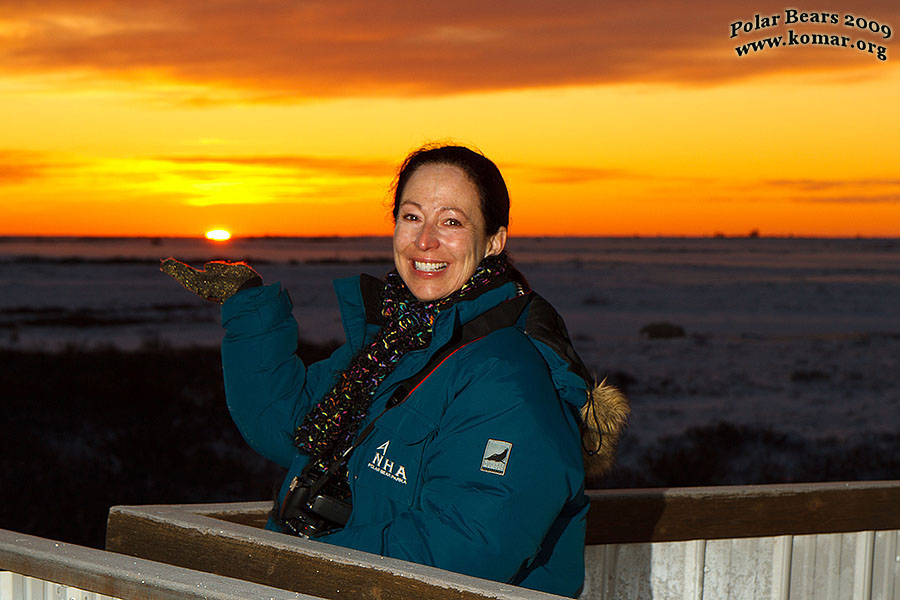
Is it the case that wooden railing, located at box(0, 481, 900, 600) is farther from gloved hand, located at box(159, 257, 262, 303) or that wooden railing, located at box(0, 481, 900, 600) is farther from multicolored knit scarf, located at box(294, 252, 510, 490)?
gloved hand, located at box(159, 257, 262, 303)

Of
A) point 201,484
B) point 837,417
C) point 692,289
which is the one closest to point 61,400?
point 201,484

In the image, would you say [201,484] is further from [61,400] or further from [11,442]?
[61,400]

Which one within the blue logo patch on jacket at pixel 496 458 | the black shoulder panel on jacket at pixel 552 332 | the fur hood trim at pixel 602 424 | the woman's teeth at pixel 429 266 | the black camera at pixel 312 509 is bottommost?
the black camera at pixel 312 509

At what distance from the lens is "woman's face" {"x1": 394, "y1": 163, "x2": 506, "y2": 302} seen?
2586 mm

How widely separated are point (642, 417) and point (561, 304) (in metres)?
24.5

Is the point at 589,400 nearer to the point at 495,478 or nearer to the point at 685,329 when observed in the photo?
the point at 495,478

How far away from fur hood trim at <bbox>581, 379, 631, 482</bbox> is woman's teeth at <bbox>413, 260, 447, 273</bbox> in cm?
50

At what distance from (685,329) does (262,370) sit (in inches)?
1150

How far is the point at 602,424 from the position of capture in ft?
7.82

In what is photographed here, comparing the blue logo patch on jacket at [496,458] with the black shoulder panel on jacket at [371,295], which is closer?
the blue logo patch on jacket at [496,458]

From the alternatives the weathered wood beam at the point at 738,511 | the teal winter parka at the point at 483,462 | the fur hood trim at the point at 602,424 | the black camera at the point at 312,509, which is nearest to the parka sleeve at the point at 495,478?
the teal winter parka at the point at 483,462

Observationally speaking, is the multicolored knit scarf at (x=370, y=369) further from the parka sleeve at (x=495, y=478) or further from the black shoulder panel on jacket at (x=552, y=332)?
the parka sleeve at (x=495, y=478)

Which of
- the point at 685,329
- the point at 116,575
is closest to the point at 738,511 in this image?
the point at 116,575

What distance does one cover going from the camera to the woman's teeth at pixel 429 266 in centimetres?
263
